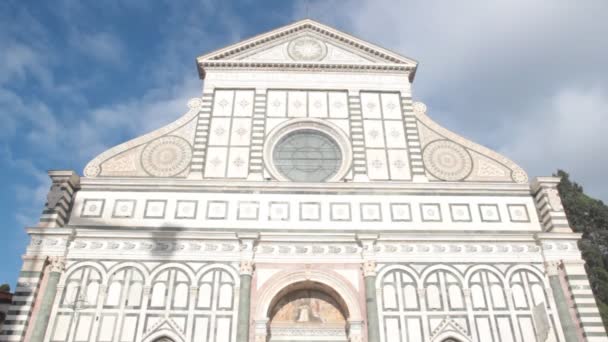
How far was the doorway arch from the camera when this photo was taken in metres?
12.9

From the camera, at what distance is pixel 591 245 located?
25.3m

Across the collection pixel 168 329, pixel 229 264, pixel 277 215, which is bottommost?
pixel 168 329

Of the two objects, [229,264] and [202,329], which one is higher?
[229,264]

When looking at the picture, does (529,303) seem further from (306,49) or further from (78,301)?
(78,301)

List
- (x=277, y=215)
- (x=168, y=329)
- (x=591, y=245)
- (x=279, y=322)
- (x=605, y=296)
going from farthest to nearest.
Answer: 1. (x=591, y=245)
2. (x=605, y=296)
3. (x=277, y=215)
4. (x=279, y=322)
5. (x=168, y=329)

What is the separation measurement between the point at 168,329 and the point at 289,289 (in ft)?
10.8

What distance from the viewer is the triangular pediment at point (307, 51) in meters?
17.5

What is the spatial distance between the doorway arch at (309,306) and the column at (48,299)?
5254 millimetres

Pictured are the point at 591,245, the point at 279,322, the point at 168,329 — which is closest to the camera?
the point at 168,329

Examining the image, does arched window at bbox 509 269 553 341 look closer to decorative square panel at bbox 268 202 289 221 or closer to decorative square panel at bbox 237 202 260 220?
decorative square panel at bbox 268 202 289 221

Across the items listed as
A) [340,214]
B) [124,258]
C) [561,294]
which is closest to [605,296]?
[561,294]

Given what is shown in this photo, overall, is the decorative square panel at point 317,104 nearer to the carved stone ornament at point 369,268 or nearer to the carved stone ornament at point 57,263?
the carved stone ornament at point 369,268

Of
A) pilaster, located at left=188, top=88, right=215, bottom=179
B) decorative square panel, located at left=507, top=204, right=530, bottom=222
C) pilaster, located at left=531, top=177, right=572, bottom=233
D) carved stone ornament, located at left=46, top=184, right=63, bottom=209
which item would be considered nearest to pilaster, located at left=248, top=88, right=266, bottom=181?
pilaster, located at left=188, top=88, right=215, bottom=179

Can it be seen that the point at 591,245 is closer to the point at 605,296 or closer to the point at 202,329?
the point at 605,296
